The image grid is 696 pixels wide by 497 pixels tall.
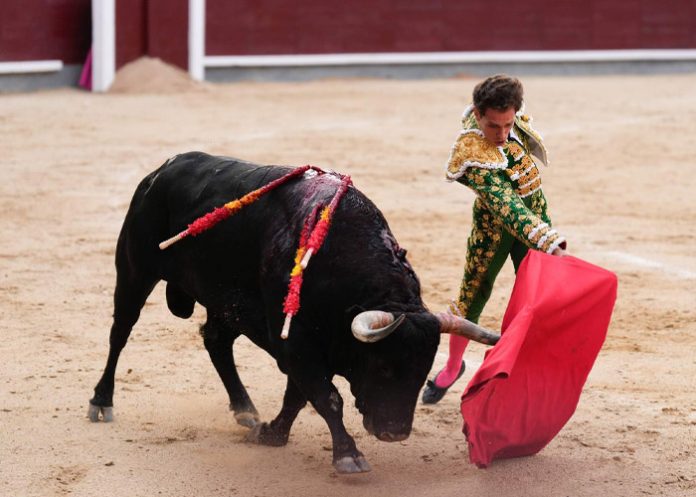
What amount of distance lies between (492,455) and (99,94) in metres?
8.17

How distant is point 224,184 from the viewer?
3490 millimetres

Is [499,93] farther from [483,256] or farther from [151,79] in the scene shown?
[151,79]

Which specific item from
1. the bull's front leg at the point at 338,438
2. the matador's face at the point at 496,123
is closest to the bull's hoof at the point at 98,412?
the bull's front leg at the point at 338,438

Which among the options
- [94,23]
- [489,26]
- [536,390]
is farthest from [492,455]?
[489,26]

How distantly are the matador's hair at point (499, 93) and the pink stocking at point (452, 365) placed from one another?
85 centimetres

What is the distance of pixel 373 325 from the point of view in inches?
114

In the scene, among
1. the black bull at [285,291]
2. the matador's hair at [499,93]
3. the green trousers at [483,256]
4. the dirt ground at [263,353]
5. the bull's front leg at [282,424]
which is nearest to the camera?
the black bull at [285,291]

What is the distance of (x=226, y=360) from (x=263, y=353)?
0.62m

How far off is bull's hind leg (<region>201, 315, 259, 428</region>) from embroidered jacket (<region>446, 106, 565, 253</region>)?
0.83 m

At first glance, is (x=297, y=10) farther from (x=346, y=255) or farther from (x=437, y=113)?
(x=346, y=255)

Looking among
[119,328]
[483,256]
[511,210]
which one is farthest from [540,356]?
[119,328]

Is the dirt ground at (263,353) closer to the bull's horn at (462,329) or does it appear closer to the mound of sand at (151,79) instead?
the mound of sand at (151,79)

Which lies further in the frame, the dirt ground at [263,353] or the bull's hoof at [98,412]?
the bull's hoof at [98,412]

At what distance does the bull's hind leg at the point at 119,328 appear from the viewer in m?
3.61
